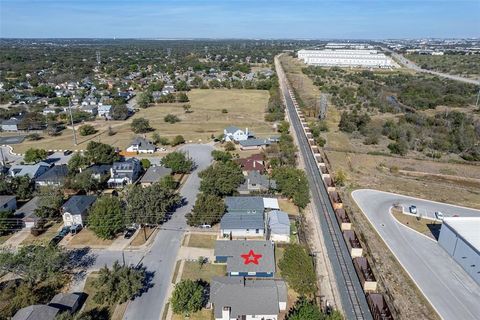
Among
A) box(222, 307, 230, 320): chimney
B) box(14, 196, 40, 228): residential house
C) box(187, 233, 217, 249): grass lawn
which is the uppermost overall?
box(14, 196, 40, 228): residential house

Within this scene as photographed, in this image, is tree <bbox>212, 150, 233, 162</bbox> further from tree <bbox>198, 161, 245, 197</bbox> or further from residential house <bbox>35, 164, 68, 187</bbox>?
residential house <bbox>35, 164, 68, 187</bbox>

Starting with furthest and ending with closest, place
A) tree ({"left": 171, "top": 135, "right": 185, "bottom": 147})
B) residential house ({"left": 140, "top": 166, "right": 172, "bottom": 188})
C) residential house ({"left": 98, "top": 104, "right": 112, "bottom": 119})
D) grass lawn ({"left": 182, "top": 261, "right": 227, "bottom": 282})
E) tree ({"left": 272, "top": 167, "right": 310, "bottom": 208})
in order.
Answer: residential house ({"left": 98, "top": 104, "right": 112, "bottom": 119})
tree ({"left": 171, "top": 135, "right": 185, "bottom": 147})
residential house ({"left": 140, "top": 166, "right": 172, "bottom": 188})
tree ({"left": 272, "top": 167, "right": 310, "bottom": 208})
grass lawn ({"left": 182, "top": 261, "right": 227, "bottom": 282})

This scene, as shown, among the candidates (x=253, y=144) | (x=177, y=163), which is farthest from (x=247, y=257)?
(x=253, y=144)

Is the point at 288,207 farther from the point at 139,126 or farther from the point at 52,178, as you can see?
the point at 139,126

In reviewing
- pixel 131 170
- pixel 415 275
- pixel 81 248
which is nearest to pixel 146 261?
pixel 81 248

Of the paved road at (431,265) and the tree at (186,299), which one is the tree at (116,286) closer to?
the tree at (186,299)

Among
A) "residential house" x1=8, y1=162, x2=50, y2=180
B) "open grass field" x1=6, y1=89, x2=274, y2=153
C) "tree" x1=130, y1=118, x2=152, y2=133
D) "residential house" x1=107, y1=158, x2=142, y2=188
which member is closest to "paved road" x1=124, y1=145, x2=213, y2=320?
"residential house" x1=107, y1=158, x2=142, y2=188

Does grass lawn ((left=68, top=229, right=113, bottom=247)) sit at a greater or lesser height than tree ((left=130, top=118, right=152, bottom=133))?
lesser

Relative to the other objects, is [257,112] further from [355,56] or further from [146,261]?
[355,56]

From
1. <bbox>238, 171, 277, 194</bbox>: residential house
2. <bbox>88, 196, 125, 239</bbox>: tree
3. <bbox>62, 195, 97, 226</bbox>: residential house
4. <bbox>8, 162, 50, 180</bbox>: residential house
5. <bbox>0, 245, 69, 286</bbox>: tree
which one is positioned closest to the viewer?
<bbox>0, 245, 69, 286</bbox>: tree
